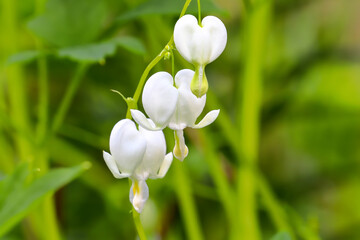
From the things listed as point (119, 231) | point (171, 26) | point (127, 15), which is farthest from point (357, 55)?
point (127, 15)

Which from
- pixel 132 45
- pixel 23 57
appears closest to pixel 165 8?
pixel 132 45

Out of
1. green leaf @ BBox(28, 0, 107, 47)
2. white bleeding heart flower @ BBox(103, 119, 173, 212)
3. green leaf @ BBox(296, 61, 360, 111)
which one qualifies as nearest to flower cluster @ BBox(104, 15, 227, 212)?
white bleeding heart flower @ BBox(103, 119, 173, 212)

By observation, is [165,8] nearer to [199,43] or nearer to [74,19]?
[74,19]

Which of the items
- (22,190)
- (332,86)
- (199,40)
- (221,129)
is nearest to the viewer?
(199,40)

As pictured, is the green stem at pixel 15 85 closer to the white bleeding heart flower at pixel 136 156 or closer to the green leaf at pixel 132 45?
the green leaf at pixel 132 45

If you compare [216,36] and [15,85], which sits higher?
[216,36]

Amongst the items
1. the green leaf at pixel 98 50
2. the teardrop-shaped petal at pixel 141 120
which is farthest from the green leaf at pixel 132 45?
the teardrop-shaped petal at pixel 141 120
